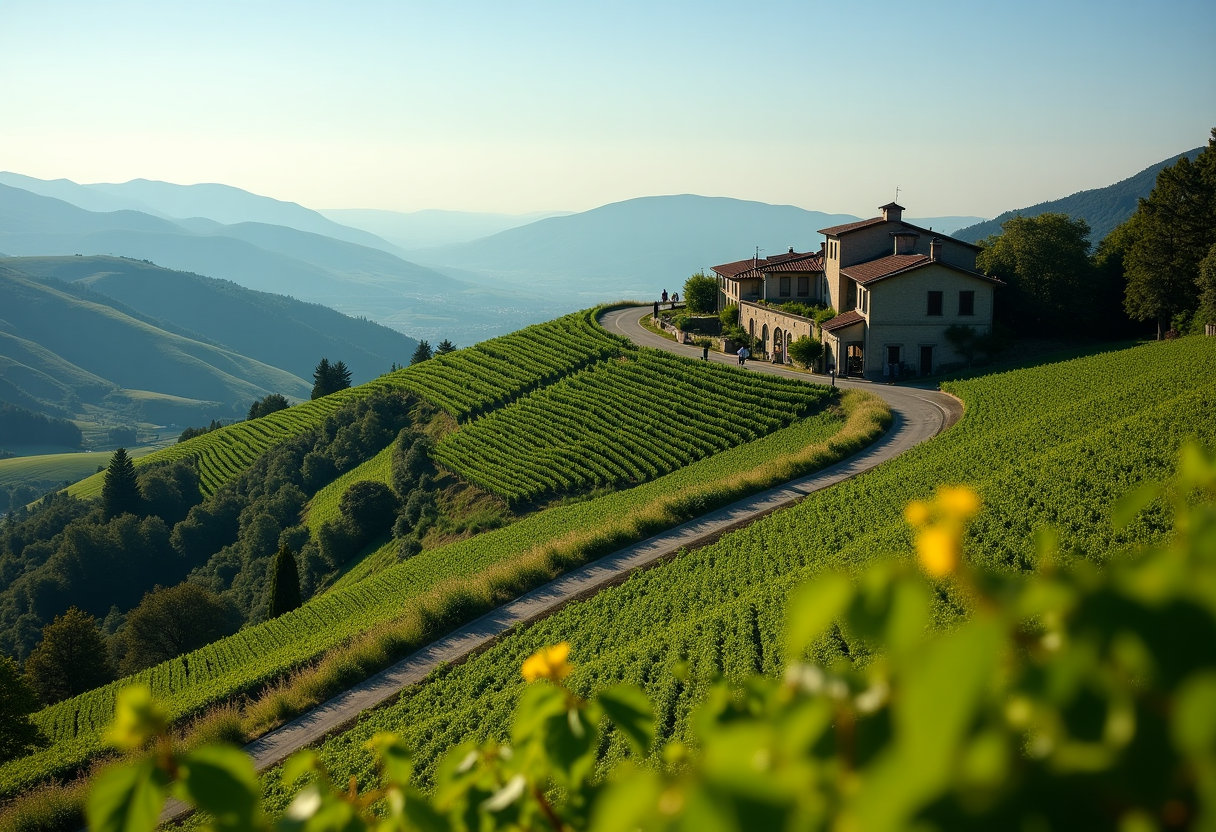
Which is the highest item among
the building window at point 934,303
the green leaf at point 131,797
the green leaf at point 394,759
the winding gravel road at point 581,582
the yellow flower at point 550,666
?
the green leaf at point 131,797

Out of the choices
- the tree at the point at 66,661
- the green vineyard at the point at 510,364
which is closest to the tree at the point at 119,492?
the green vineyard at the point at 510,364

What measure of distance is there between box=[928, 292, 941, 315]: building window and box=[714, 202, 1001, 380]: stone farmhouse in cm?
5

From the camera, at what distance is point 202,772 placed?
2107 mm

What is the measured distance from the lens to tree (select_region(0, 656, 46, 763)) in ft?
83.8

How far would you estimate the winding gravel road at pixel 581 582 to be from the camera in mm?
21250

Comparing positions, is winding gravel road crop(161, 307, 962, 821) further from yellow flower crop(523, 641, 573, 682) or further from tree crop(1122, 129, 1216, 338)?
yellow flower crop(523, 641, 573, 682)

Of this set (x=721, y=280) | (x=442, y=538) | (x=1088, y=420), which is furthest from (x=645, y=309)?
(x=1088, y=420)

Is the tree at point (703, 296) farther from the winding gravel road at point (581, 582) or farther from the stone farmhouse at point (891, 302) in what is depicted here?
the winding gravel road at point (581, 582)

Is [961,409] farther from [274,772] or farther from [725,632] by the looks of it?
[274,772]

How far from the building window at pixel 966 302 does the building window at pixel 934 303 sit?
1137 mm

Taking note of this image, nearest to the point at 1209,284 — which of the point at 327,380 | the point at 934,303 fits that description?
the point at 934,303

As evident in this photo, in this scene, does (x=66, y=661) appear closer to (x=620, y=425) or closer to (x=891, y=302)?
(x=620, y=425)

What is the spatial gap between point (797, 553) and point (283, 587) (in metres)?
27.3

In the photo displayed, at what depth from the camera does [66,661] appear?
1517 inches
